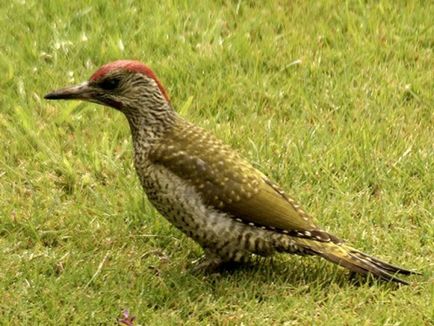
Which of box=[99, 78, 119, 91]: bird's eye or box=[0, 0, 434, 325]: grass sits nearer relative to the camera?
box=[0, 0, 434, 325]: grass

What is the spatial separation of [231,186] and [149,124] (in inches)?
20.7

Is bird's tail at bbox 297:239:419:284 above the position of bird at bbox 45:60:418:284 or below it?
below

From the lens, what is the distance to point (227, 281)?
482cm

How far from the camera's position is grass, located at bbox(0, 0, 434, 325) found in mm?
4656

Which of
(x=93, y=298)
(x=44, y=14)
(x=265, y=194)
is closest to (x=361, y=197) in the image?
(x=265, y=194)

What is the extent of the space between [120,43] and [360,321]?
3.03 meters

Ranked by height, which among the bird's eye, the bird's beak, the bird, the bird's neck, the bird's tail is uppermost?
the bird's eye

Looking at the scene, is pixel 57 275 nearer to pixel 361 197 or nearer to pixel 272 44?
pixel 361 197

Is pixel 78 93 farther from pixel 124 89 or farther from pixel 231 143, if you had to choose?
pixel 231 143

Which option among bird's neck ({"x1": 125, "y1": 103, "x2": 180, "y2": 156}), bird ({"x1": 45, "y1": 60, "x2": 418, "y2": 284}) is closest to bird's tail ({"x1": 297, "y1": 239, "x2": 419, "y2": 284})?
bird ({"x1": 45, "y1": 60, "x2": 418, "y2": 284})

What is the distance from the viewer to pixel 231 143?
19.4 feet

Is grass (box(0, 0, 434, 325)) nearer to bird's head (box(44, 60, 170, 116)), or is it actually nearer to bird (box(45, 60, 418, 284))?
bird (box(45, 60, 418, 284))

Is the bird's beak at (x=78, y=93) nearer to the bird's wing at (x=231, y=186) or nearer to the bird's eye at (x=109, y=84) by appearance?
the bird's eye at (x=109, y=84)

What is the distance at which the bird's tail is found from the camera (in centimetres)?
468
